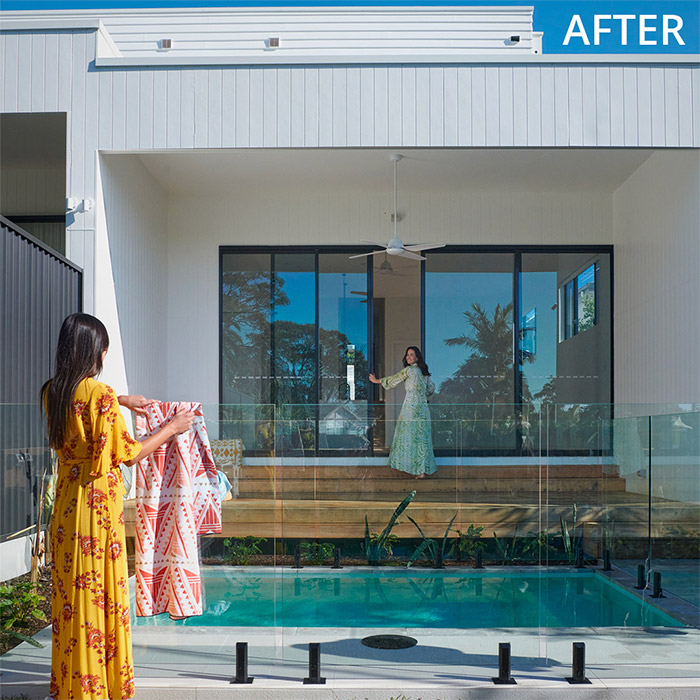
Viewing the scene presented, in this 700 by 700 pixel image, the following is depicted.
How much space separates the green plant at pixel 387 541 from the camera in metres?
4.63

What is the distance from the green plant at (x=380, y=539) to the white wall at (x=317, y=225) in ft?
17.8

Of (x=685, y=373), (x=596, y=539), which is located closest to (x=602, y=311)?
(x=685, y=373)

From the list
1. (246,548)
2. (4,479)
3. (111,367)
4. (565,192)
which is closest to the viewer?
(246,548)

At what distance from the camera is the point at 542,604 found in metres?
4.33

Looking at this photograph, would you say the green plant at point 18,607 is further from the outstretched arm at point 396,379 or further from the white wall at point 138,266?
the outstretched arm at point 396,379

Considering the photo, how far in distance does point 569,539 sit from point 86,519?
8.93 feet

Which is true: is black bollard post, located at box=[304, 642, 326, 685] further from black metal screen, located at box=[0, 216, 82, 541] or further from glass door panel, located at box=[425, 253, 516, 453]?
glass door panel, located at box=[425, 253, 516, 453]

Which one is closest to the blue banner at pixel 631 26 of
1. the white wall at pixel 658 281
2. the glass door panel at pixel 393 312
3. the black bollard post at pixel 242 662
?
the white wall at pixel 658 281

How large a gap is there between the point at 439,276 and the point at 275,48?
11.3ft

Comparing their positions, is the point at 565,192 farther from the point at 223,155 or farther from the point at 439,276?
the point at 223,155

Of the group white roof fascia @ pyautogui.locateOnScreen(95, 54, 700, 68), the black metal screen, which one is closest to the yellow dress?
the black metal screen

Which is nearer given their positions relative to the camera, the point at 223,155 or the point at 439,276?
the point at 223,155

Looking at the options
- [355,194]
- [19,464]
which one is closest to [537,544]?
[19,464]

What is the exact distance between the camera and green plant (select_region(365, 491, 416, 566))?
181 inches
